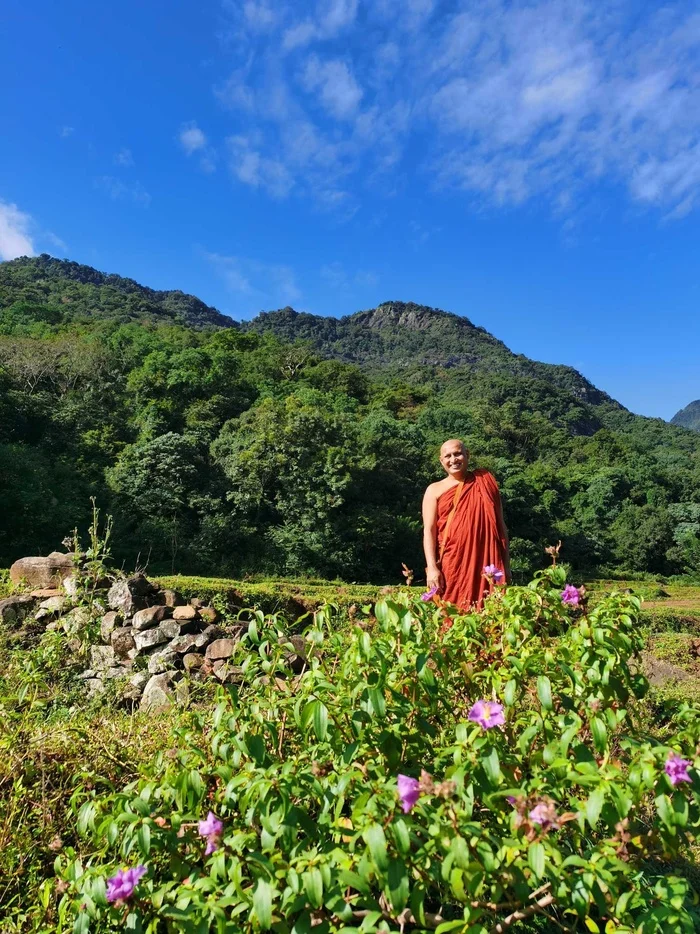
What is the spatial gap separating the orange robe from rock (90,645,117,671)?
2.72 metres

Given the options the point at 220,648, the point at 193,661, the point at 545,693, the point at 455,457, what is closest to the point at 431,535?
the point at 455,457

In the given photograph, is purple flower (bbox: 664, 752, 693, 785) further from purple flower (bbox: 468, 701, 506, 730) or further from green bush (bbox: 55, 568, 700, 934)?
purple flower (bbox: 468, 701, 506, 730)

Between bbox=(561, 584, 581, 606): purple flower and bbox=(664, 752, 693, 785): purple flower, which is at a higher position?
bbox=(561, 584, 581, 606): purple flower

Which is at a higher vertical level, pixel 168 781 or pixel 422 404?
pixel 422 404

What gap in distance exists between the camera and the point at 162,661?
460 centimetres

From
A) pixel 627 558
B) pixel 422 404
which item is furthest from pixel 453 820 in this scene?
pixel 422 404

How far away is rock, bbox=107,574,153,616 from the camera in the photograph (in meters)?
5.19

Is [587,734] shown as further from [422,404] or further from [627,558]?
[422,404]

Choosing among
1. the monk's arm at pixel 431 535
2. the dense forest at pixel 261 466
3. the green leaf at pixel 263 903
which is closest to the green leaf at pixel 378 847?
the green leaf at pixel 263 903

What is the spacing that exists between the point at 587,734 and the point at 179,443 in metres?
20.9

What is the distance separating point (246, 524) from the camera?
21.1m

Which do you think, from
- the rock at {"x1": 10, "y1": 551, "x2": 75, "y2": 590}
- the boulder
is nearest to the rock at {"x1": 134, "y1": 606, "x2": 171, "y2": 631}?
the boulder

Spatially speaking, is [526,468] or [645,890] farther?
[526,468]

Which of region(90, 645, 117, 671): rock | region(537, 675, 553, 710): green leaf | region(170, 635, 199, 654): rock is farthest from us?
region(170, 635, 199, 654): rock
